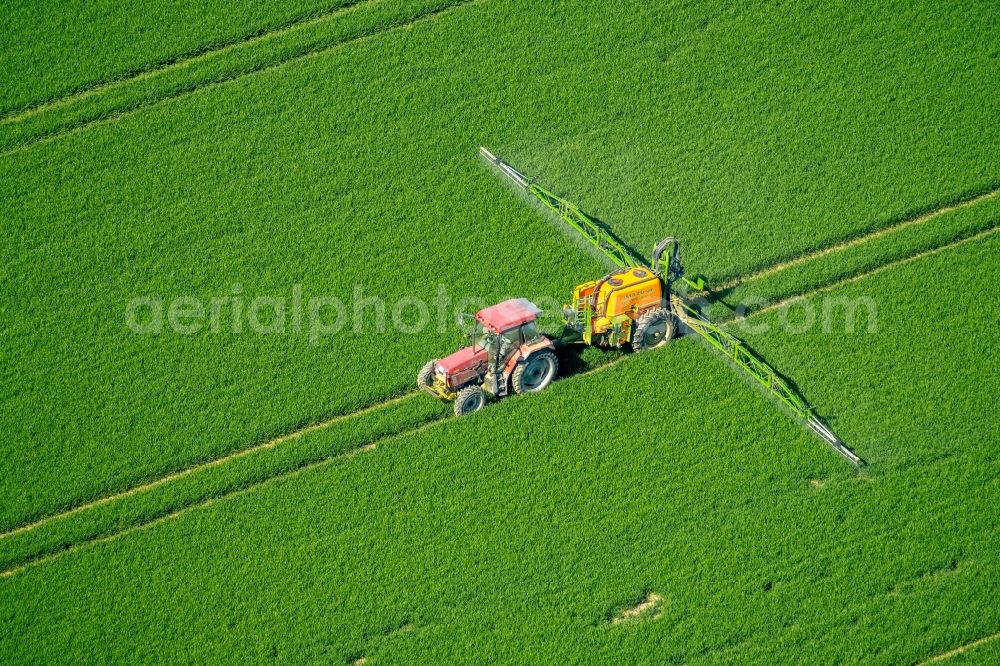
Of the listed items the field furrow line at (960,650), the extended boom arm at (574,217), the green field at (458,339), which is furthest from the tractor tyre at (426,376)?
the field furrow line at (960,650)

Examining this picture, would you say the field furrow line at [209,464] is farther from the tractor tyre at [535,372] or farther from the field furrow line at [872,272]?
the field furrow line at [872,272]

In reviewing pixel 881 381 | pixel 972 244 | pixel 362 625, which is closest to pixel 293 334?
pixel 362 625

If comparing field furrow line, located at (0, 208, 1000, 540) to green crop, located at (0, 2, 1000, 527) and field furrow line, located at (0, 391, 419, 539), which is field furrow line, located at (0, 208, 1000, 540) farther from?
green crop, located at (0, 2, 1000, 527)

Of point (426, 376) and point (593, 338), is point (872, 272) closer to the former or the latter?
point (593, 338)

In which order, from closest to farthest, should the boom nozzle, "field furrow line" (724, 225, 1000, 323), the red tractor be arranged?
the red tractor < "field furrow line" (724, 225, 1000, 323) < the boom nozzle

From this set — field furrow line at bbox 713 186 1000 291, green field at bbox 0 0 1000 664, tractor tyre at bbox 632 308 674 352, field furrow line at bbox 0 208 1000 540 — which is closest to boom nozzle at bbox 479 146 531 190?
green field at bbox 0 0 1000 664

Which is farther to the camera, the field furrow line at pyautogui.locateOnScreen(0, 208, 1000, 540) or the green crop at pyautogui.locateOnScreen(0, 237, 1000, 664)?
the field furrow line at pyautogui.locateOnScreen(0, 208, 1000, 540)
